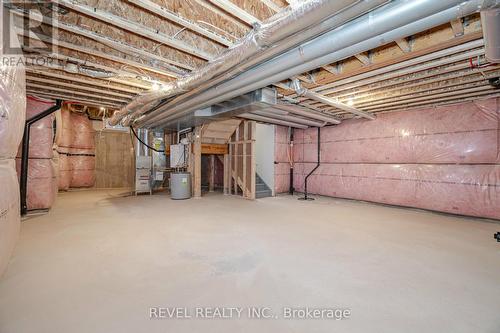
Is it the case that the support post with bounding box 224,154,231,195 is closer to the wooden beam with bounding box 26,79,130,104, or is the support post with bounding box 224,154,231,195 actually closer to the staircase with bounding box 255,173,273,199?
the staircase with bounding box 255,173,273,199

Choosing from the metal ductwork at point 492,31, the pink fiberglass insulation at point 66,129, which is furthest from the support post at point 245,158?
the pink fiberglass insulation at point 66,129

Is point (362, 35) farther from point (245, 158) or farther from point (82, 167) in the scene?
point (82, 167)

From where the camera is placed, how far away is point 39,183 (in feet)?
13.8

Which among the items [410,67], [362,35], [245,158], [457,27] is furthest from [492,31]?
[245,158]

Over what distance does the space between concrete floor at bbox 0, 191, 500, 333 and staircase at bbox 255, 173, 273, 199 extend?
280 cm

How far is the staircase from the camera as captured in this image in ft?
21.8

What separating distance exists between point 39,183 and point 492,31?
652 centimetres

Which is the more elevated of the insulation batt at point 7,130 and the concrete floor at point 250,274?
the insulation batt at point 7,130

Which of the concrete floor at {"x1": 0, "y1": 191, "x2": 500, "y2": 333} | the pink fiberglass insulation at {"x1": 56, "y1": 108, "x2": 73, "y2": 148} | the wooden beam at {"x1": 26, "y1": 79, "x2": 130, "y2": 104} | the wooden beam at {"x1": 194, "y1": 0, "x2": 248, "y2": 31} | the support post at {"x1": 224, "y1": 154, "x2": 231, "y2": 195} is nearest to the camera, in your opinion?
the concrete floor at {"x1": 0, "y1": 191, "x2": 500, "y2": 333}

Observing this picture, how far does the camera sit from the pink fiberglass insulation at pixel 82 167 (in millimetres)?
7578

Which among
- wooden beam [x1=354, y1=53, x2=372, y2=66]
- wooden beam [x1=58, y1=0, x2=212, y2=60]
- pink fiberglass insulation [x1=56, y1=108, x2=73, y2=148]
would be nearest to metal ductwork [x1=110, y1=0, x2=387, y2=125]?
wooden beam [x1=58, y1=0, x2=212, y2=60]

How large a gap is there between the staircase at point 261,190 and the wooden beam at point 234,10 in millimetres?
5045

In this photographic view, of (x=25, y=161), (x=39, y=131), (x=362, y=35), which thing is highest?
(x=362, y=35)

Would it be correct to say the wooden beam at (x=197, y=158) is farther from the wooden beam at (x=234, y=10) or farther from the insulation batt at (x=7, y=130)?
the wooden beam at (x=234, y=10)
